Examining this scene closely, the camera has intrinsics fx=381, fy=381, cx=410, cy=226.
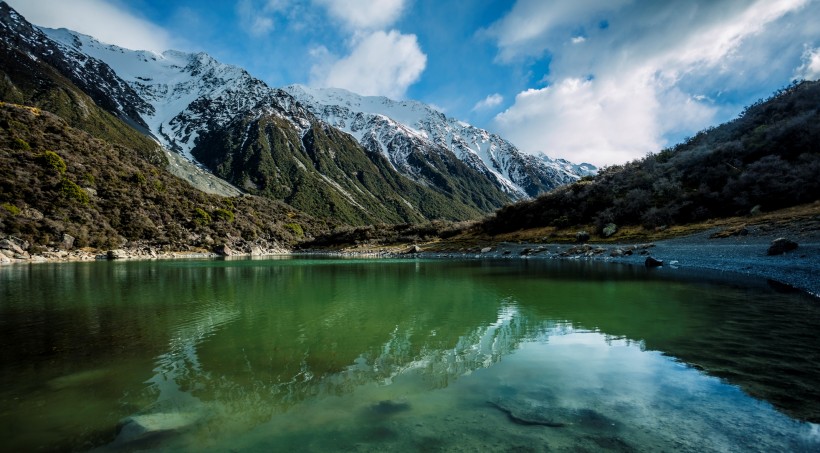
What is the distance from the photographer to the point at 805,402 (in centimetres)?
636

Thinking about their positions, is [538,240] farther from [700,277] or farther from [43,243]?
[43,243]

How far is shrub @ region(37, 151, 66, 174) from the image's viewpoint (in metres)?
77.8

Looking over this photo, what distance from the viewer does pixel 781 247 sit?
26.9 meters

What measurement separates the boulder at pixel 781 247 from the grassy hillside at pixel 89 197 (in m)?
92.8

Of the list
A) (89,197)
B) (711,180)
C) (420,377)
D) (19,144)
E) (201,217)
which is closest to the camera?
(420,377)

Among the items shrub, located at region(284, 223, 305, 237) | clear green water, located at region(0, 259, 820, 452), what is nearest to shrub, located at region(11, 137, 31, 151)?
shrub, located at region(284, 223, 305, 237)

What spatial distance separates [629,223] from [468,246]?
99.1 ft

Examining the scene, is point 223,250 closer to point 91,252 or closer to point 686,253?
point 91,252

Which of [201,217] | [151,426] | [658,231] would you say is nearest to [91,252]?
[201,217]

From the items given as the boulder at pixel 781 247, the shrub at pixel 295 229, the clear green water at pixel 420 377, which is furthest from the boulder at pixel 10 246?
the boulder at pixel 781 247

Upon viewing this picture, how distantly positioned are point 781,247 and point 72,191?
348 feet

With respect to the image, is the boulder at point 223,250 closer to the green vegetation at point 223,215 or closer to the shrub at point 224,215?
the green vegetation at point 223,215

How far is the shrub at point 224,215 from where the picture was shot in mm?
113275

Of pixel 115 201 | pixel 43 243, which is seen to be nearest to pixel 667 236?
pixel 43 243
